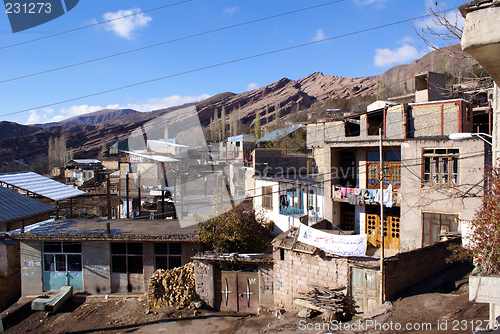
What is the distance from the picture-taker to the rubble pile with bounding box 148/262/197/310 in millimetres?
14078

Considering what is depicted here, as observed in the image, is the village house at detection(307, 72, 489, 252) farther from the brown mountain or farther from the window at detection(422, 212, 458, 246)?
the brown mountain

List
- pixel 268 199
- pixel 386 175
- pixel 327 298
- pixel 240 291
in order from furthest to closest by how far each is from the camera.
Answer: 1. pixel 268 199
2. pixel 386 175
3. pixel 240 291
4. pixel 327 298

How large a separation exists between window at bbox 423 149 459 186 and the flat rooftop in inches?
487

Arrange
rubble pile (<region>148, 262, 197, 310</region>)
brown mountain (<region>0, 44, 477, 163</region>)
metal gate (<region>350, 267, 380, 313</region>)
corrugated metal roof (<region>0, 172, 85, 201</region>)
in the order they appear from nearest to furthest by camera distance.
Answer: metal gate (<region>350, 267, 380, 313</region>)
rubble pile (<region>148, 262, 197, 310</region>)
corrugated metal roof (<region>0, 172, 85, 201</region>)
brown mountain (<region>0, 44, 477, 163</region>)

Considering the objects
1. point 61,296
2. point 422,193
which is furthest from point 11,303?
point 422,193

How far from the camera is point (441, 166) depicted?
15695 mm

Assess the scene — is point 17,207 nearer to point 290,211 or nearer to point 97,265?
point 97,265

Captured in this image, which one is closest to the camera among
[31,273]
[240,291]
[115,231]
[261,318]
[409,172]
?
[261,318]

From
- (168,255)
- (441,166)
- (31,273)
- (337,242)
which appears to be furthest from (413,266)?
(31,273)

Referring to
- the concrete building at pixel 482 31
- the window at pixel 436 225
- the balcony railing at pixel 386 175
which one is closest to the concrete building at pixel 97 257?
the balcony railing at pixel 386 175

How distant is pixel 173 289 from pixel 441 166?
14.5 meters

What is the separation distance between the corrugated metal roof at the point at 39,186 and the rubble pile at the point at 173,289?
9797mm

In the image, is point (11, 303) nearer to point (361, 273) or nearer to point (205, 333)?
point (205, 333)

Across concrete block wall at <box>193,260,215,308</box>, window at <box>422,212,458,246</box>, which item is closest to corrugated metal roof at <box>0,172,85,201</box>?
concrete block wall at <box>193,260,215,308</box>
